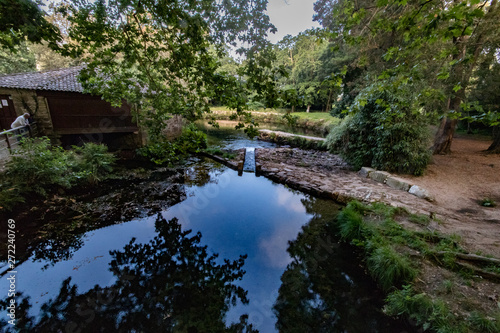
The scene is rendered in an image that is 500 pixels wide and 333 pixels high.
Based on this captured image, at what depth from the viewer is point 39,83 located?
1009 centimetres

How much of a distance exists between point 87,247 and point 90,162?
476cm

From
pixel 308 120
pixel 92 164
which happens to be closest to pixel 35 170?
pixel 92 164

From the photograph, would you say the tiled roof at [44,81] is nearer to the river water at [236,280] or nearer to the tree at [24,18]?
the river water at [236,280]

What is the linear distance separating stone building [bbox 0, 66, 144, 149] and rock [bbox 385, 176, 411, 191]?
40.5 feet

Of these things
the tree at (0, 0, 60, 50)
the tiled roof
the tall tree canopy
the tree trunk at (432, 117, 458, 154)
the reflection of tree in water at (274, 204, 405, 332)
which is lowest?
the reflection of tree in water at (274, 204, 405, 332)

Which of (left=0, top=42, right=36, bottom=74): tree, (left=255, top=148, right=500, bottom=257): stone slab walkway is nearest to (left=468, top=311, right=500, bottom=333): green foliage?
(left=255, top=148, right=500, bottom=257): stone slab walkway

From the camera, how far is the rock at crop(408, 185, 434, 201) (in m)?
6.26

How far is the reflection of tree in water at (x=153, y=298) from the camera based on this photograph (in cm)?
308

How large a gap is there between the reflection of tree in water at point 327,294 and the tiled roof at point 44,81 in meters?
11.8

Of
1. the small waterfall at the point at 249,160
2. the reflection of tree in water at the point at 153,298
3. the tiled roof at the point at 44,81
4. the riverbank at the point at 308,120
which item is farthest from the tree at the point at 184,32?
the riverbank at the point at 308,120

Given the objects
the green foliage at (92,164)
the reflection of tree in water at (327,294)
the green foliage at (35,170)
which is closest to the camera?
the reflection of tree in water at (327,294)

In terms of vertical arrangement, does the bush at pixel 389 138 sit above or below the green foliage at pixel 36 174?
above

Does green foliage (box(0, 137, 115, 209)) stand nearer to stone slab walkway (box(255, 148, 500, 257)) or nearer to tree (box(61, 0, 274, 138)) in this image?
tree (box(61, 0, 274, 138))

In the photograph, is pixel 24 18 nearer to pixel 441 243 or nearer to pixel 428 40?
pixel 428 40
